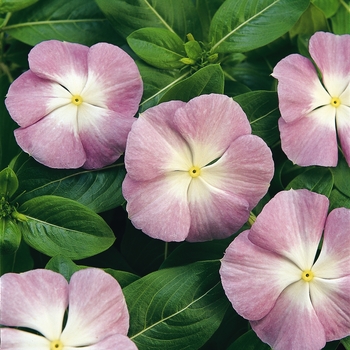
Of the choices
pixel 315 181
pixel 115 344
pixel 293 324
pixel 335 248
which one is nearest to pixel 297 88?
pixel 315 181

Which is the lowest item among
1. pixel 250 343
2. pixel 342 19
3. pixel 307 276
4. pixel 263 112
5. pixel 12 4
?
pixel 250 343

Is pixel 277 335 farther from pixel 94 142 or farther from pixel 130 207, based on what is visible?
pixel 94 142

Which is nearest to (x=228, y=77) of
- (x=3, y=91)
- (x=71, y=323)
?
(x=3, y=91)

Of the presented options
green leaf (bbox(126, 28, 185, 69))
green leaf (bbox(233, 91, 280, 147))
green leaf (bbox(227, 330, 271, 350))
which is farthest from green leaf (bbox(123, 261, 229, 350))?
green leaf (bbox(126, 28, 185, 69))

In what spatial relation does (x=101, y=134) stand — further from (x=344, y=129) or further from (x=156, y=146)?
(x=344, y=129)

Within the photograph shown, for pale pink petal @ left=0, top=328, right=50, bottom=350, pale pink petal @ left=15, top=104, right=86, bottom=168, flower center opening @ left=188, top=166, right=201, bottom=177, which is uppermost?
pale pink petal @ left=15, top=104, right=86, bottom=168

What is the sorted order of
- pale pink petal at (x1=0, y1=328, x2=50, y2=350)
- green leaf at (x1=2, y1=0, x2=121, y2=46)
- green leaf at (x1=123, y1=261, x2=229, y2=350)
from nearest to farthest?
1. pale pink petal at (x1=0, y1=328, x2=50, y2=350)
2. green leaf at (x1=123, y1=261, x2=229, y2=350)
3. green leaf at (x1=2, y1=0, x2=121, y2=46)

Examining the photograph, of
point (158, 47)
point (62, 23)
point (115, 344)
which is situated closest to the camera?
point (115, 344)

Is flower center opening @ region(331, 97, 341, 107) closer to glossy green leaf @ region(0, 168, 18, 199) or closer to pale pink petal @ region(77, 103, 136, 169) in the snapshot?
pale pink petal @ region(77, 103, 136, 169)
